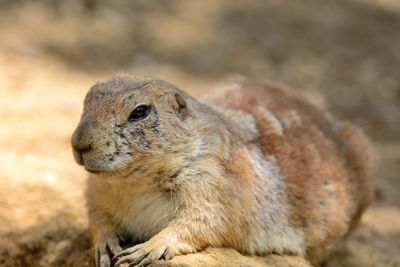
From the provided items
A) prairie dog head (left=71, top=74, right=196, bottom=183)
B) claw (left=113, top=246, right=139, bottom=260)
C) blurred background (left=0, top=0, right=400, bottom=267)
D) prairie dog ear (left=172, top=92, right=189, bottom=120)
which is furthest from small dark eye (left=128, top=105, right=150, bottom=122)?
blurred background (left=0, top=0, right=400, bottom=267)

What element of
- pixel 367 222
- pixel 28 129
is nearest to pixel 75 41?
pixel 28 129

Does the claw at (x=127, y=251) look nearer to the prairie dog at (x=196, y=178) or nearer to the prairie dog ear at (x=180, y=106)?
the prairie dog at (x=196, y=178)

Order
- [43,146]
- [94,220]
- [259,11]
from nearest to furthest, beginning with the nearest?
[94,220] < [43,146] < [259,11]

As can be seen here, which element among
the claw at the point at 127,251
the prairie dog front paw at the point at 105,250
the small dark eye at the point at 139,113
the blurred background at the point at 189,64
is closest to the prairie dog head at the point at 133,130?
the small dark eye at the point at 139,113

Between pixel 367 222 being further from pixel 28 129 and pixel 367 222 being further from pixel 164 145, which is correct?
pixel 28 129

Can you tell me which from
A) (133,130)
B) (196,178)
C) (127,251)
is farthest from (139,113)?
Result: (127,251)

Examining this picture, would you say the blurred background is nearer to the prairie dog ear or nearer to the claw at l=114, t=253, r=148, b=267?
the claw at l=114, t=253, r=148, b=267

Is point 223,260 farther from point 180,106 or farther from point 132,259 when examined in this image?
point 180,106
